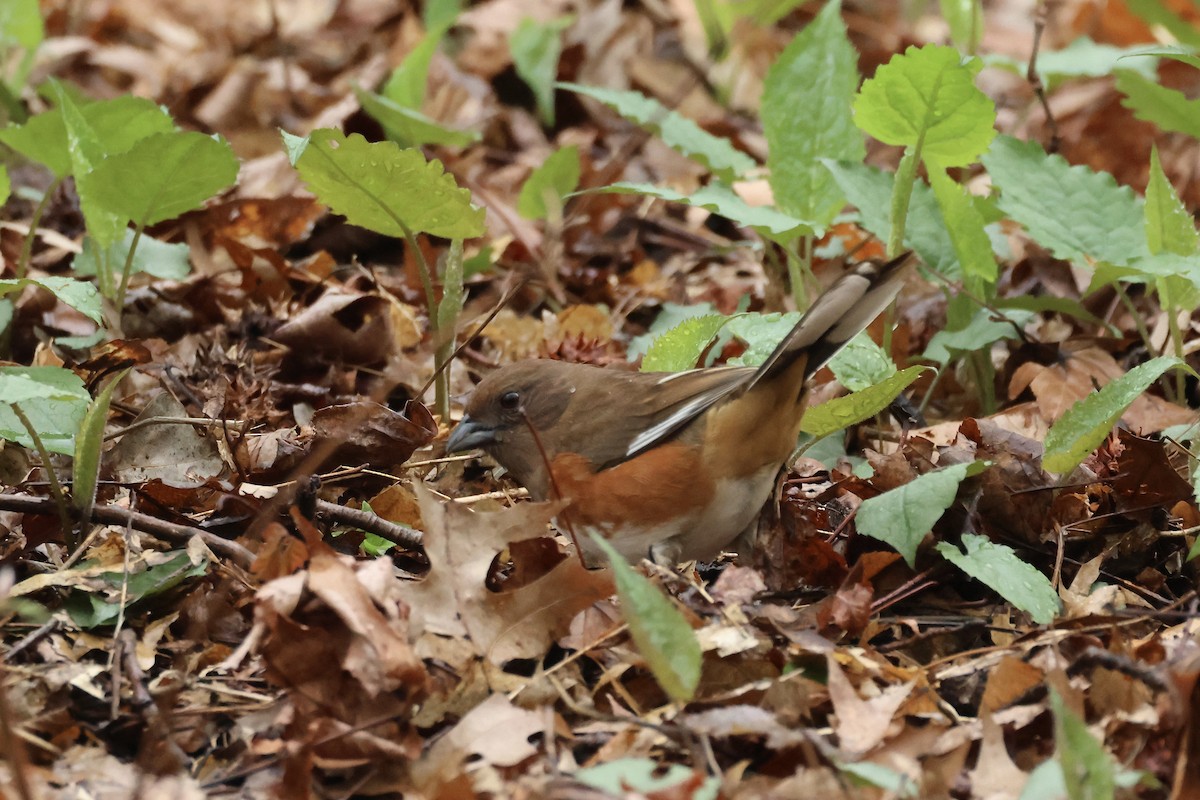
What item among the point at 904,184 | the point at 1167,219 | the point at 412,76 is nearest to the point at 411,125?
the point at 412,76

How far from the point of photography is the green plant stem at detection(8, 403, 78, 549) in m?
2.77

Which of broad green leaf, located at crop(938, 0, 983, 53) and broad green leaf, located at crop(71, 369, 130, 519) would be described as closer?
broad green leaf, located at crop(71, 369, 130, 519)

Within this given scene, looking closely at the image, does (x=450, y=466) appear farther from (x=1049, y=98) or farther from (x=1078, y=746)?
(x=1049, y=98)

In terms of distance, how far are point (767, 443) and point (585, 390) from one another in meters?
0.61

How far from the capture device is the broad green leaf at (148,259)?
13.2ft

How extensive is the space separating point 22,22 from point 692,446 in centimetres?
320

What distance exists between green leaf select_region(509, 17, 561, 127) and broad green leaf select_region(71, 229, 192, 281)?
2422 mm

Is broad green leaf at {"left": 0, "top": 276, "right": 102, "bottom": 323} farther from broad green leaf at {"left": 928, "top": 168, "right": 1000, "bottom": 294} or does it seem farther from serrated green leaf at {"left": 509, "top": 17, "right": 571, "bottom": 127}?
serrated green leaf at {"left": 509, "top": 17, "right": 571, "bottom": 127}

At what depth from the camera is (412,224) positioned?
3.52 m

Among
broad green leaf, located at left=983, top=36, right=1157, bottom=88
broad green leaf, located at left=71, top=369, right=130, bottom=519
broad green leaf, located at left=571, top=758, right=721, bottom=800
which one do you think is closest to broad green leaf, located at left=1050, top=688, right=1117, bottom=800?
broad green leaf, located at left=571, top=758, right=721, bottom=800

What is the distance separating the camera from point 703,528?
315 centimetres

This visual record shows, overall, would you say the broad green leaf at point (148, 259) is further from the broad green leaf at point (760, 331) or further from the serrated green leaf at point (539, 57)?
the serrated green leaf at point (539, 57)

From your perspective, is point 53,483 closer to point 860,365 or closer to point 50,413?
point 50,413

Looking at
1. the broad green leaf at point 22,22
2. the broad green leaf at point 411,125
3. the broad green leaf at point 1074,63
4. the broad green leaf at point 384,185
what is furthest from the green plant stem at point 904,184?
the broad green leaf at point 22,22
